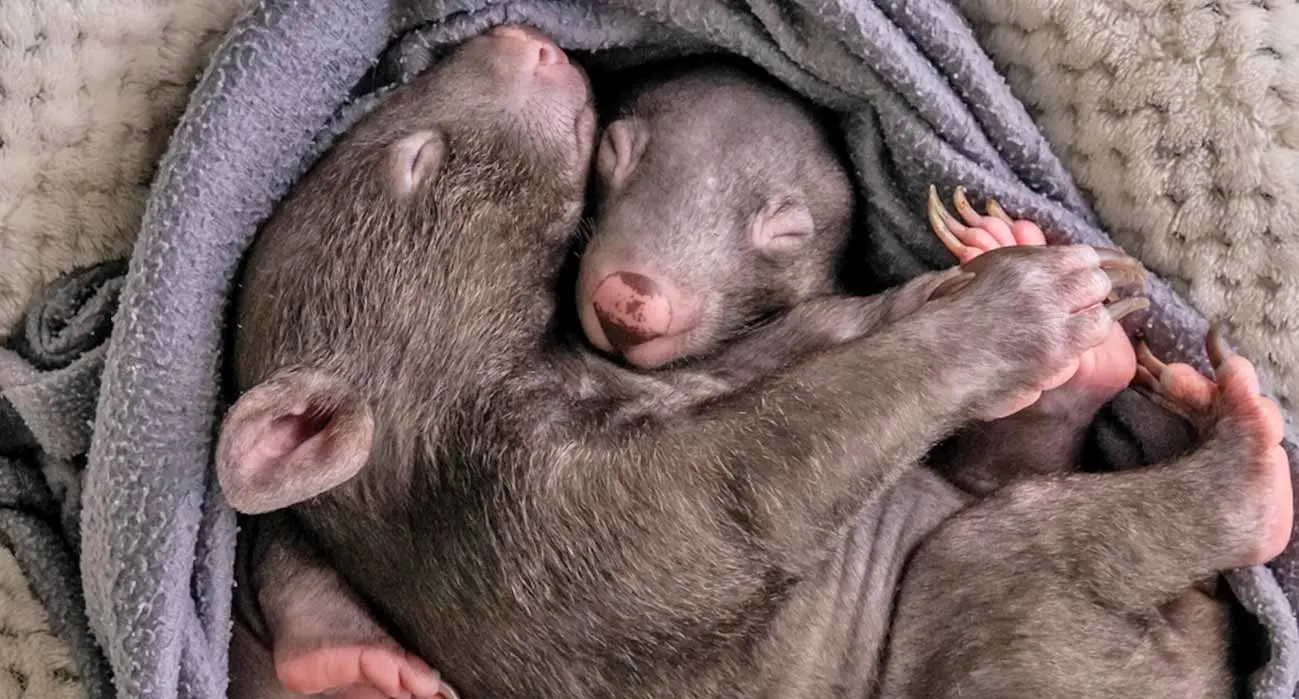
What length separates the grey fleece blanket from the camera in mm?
1975

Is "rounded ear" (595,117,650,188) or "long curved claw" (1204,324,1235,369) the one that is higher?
"rounded ear" (595,117,650,188)

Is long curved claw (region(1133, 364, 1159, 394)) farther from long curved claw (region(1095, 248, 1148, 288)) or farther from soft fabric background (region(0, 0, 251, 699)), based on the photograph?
soft fabric background (region(0, 0, 251, 699))

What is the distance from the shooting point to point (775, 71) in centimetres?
233

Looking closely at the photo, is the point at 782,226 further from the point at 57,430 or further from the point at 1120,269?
the point at 57,430

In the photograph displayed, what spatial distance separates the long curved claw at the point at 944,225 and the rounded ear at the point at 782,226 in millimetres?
263

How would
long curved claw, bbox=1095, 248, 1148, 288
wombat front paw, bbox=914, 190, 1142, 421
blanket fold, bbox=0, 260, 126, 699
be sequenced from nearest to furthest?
wombat front paw, bbox=914, 190, 1142, 421, long curved claw, bbox=1095, 248, 1148, 288, blanket fold, bbox=0, 260, 126, 699

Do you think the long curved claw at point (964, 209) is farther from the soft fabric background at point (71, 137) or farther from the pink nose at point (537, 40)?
the soft fabric background at point (71, 137)

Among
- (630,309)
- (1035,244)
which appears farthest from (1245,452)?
(630,309)

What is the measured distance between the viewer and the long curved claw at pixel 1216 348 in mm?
2072

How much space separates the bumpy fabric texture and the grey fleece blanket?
0.49 feet

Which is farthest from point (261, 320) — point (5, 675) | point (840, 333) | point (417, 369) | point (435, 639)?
point (840, 333)

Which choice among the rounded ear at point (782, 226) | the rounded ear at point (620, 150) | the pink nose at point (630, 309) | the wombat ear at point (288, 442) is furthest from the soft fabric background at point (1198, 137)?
the wombat ear at point (288, 442)

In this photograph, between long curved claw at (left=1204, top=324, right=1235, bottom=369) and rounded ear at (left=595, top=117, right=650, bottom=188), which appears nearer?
long curved claw at (left=1204, top=324, right=1235, bottom=369)

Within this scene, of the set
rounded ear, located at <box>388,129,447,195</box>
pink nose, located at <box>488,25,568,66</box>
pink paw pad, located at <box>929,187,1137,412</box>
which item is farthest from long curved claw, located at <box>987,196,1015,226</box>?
rounded ear, located at <box>388,129,447,195</box>
